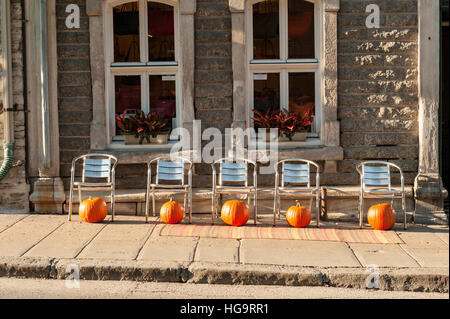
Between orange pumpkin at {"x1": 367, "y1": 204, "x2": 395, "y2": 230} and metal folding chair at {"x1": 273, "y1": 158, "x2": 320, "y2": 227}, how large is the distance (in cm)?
73

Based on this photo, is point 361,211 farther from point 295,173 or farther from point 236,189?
point 236,189

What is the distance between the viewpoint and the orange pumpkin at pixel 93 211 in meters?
8.85

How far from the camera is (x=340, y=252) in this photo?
7.54m

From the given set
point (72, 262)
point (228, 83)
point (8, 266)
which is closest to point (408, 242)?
point (228, 83)

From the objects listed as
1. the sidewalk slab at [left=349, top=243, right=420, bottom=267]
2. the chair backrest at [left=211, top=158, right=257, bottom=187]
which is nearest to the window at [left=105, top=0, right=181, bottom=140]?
the chair backrest at [left=211, top=158, right=257, bottom=187]

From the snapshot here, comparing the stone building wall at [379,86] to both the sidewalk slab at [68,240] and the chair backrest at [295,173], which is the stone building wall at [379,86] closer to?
the chair backrest at [295,173]

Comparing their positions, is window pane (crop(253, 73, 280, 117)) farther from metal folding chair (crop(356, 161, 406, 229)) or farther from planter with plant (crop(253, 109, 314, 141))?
metal folding chair (crop(356, 161, 406, 229))

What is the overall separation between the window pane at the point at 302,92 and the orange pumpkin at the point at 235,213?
1.83 meters

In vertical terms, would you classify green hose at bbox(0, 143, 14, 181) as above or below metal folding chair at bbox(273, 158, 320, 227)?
above

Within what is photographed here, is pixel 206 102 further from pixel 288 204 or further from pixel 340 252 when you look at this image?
pixel 340 252

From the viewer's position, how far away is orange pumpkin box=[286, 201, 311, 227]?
28.7 ft

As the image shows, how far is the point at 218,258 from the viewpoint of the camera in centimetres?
720

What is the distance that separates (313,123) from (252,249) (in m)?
2.88

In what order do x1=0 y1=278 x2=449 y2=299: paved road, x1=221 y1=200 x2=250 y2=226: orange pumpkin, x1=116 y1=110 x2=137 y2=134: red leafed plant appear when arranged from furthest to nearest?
x1=116 y1=110 x2=137 y2=134: red leafed plant < x1=221 y1=200 x2=250 y2=226: orange pumpkin < x1=0 y1=278 x2=449 y2=299: paved road
